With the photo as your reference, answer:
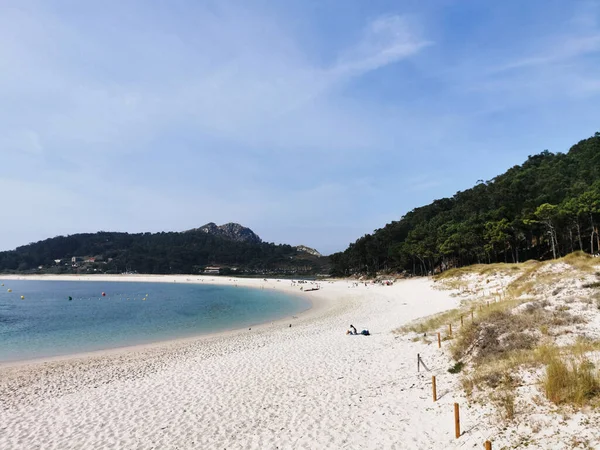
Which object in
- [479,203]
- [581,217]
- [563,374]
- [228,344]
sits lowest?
[228,344]

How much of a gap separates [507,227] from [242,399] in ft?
195

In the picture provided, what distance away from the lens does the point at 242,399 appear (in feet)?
41.4

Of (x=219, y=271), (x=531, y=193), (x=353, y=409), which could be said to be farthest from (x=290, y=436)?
(x=219, y=271)

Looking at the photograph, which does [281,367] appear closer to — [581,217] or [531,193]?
[581,217]

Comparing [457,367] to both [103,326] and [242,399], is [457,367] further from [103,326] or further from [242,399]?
[103,326]

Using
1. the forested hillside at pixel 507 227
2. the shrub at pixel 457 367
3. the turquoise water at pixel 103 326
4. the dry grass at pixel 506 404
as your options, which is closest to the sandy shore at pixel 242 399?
the shrub at pixel 457 367

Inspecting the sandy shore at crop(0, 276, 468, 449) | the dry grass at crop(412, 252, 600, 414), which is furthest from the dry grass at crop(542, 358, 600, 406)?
the sandy shore at crop(0, 276, 468, 449)

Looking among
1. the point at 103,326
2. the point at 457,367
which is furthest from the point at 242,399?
the point at 103,326

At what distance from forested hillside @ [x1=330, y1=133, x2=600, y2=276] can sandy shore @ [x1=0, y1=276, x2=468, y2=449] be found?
154ft

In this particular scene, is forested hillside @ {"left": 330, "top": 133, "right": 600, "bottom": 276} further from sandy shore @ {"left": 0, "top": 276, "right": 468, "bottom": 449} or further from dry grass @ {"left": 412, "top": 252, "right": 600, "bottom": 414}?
sandy shore @ {"left": 0, "top": 276, "right": 468, "bottom": 449}

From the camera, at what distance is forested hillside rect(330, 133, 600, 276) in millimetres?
53344

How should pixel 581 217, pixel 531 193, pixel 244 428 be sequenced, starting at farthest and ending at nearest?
1. pixel 531 193
2. pixel 581 217
3. pixel 244 428

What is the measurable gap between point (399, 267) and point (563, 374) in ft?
316

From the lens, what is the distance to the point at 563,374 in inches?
312
